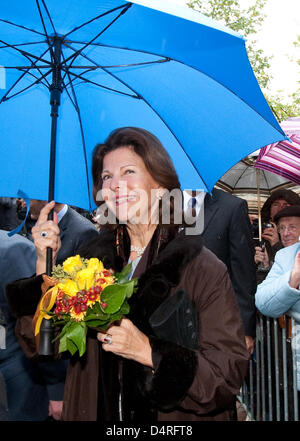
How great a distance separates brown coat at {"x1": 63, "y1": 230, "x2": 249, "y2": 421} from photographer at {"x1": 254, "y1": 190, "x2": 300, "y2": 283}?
357cm

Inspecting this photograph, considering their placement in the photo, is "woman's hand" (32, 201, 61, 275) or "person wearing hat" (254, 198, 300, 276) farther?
"person wearing hat" (254, 198, 300, 276)

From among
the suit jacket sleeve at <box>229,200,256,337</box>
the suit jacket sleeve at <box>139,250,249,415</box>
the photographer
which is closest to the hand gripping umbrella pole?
the suit jacket sleeve at <box>139,250,249,415</box>

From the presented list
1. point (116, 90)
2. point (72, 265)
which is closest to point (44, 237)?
point (72, 265)

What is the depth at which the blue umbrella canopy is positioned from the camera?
2.03m

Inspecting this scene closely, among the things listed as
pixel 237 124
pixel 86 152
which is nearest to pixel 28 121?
pixel 86 152

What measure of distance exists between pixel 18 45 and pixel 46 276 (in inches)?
48.7

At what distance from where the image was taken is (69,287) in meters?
1.73

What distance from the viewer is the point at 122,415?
1.98 metres

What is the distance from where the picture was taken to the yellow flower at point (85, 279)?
1.73 metres

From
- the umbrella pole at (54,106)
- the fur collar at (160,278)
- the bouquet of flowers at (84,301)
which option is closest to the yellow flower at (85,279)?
the bouquet of flowers at (84,301)

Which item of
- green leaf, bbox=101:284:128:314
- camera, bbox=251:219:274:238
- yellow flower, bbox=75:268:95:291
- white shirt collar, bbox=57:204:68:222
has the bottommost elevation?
green leaf, bbox=101:284:128:314

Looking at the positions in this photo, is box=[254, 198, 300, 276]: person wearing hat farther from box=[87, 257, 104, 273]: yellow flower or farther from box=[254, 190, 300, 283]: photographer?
box=[87, 257, 104, 273]: yellow flower
